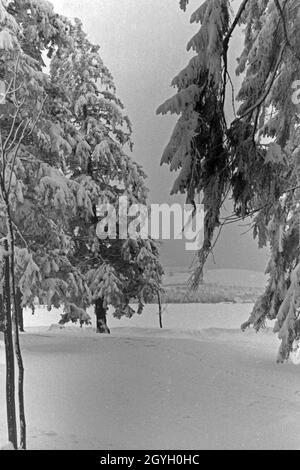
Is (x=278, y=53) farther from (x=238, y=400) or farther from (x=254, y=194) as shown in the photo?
(x=238, y=400)

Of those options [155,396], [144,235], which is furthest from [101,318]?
[155,396]

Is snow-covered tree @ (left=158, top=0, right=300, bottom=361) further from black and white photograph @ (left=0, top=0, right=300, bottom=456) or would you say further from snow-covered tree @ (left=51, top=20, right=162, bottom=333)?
snow-covered tree @ (left=51, top=20, right=162, bottom=333)

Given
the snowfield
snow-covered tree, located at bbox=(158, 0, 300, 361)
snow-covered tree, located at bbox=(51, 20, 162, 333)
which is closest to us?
snow-covered tree, located at bbox=(158, 0, 300, 361)

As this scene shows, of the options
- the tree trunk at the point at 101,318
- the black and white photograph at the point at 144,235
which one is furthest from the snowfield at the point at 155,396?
the tree trunk at the point at 101,318

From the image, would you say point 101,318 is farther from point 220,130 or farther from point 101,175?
point 220,130

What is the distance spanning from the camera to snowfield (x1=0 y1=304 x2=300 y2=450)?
6.03 meters

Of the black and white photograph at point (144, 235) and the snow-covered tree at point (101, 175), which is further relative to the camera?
the snow-covered tree at point (101, 175)

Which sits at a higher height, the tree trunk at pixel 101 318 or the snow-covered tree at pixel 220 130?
the snow-covered tree at pixel 220 130

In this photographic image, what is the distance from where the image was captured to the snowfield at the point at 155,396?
603 cm

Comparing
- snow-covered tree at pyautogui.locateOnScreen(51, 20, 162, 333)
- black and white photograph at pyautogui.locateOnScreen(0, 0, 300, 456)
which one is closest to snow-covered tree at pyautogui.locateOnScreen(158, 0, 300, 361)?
black and white photograph at pyautogui.locateOnScreen(0, 0, 300, 456)

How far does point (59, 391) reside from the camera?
26.3 ft

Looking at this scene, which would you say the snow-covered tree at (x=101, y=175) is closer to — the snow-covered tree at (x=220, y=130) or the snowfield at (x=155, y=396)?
the snowfield at (x=155, y=396)

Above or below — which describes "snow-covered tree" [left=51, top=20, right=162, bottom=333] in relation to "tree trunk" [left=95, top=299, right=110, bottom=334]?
above

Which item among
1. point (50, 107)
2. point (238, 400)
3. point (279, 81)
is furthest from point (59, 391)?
point (50, 107)
